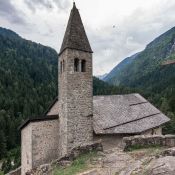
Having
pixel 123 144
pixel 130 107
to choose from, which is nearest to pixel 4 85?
pixel 130 107

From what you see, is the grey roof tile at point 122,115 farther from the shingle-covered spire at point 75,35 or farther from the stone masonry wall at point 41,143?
the shingle-covered spire at point 75,35

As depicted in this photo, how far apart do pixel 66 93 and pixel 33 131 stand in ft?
14.6

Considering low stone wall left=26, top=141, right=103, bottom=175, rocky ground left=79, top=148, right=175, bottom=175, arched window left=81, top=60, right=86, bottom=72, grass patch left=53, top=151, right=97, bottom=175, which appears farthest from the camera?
arched window left=81, top=60, right=86, bottom=72

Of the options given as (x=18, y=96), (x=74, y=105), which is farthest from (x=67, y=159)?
(x=18, y=96)

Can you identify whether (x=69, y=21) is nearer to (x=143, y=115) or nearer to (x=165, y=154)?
(x=143, y=115)

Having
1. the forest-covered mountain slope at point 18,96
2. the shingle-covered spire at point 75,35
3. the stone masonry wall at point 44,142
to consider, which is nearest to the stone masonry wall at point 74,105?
the shingle-covered spire at point 75,35

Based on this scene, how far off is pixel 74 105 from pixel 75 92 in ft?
3.88

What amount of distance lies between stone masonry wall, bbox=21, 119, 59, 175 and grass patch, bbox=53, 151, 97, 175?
1053 centimetres

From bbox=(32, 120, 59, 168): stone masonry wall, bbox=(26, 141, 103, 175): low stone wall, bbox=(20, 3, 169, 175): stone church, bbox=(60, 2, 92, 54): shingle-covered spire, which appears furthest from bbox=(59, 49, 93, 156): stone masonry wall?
bbox=(26, 141, 103, 175): low stone wall

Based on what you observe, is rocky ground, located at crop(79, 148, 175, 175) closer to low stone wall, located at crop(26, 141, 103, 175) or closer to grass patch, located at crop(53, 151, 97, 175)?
grass patch, located at crop(53, 151, 97, 175)

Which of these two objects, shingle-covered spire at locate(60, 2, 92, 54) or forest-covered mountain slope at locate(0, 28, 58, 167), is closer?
shingle-covered spire at locate(60, 2, 92, 54)

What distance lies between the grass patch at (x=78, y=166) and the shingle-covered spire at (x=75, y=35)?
1322cm

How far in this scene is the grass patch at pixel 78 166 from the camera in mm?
15633

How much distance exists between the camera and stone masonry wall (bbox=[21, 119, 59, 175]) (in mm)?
27797
